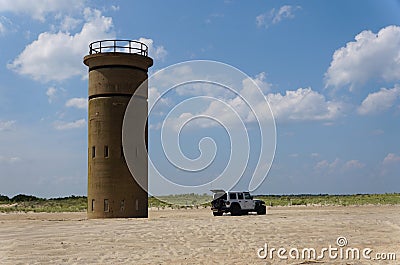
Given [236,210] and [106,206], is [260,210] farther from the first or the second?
[106,206]

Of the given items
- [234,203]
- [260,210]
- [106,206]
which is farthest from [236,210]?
[106,206]

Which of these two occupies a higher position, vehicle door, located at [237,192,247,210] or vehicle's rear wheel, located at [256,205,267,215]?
vehicle door, located at [237,192,247,210]

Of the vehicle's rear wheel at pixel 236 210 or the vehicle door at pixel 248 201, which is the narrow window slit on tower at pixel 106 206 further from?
the vehicle door at pixel 248 201

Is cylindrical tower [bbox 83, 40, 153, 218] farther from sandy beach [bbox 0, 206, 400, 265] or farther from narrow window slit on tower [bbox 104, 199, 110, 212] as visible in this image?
sandy beach [bbox 0, 206, 400, 265]

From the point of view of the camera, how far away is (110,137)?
1195 inches

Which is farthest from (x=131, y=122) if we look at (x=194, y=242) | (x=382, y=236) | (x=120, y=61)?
(x=382, y=236)

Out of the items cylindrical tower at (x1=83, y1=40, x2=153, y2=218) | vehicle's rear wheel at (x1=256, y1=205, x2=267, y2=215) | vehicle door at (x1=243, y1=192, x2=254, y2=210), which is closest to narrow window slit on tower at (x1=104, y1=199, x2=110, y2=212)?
cylindrical tower at (x1=83, y1=40, x2=153, y2=218)

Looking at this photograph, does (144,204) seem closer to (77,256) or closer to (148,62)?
(148,62)

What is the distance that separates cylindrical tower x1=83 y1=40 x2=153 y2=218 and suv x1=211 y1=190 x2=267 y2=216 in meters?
5.31

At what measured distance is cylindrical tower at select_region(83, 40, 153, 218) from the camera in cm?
3028

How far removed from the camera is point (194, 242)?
1812 centimetres

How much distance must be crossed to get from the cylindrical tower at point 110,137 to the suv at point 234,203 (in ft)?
17.4

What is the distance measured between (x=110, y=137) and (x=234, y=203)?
8.83 m

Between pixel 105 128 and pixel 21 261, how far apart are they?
52.7 feet
